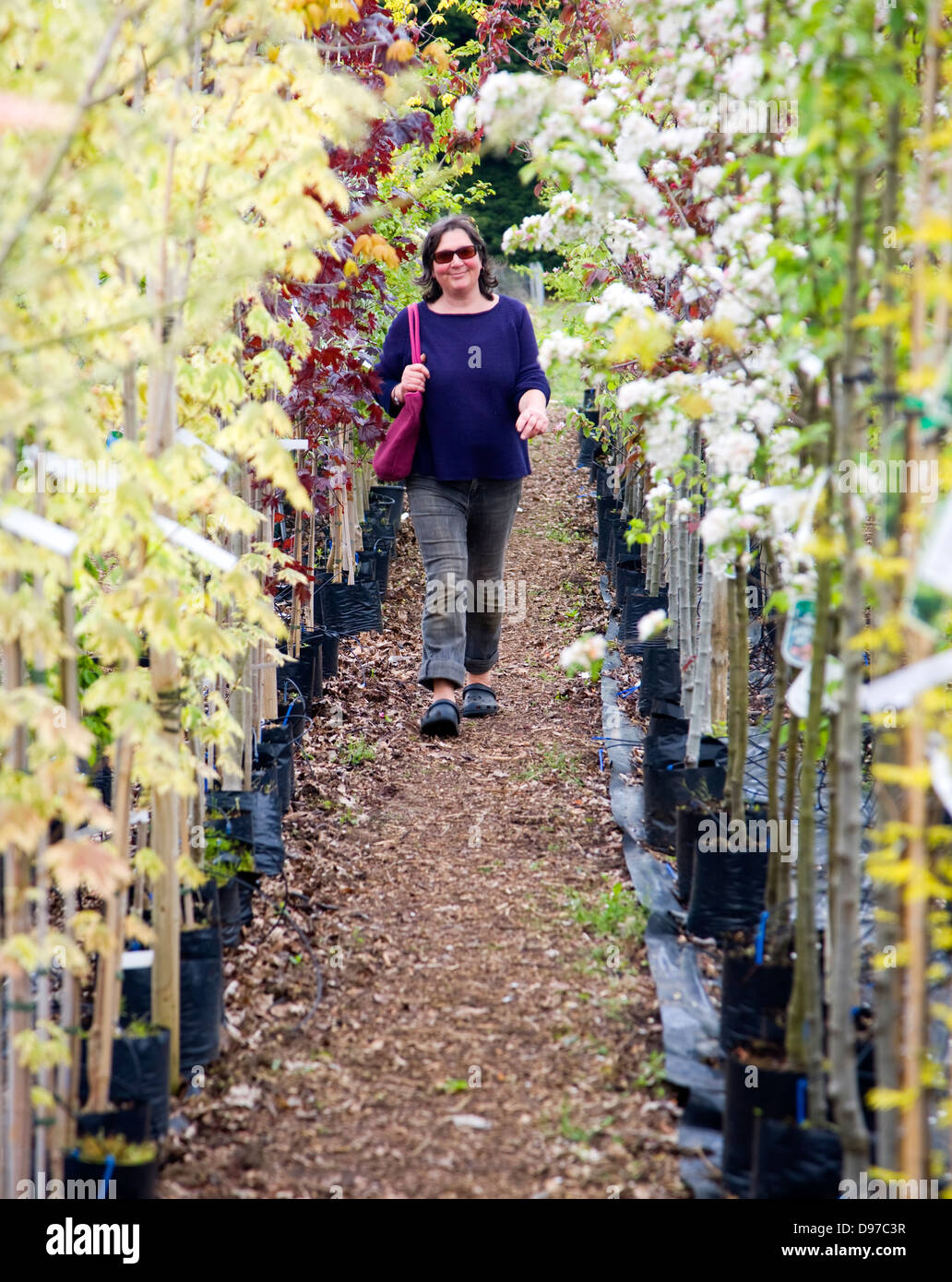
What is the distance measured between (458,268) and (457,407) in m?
0.55

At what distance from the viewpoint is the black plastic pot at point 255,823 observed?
378cm

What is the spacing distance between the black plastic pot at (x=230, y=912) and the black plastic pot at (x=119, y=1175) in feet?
3.57

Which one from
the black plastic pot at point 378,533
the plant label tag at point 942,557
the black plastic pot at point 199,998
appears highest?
the black plastic pot at point 378,533

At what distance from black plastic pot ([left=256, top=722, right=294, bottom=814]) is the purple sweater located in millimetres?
1256

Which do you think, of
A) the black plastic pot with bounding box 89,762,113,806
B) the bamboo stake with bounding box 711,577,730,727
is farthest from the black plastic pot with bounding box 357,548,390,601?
the black plastic pot with bounding box 89,762,113,806

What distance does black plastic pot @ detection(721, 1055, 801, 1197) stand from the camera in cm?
234

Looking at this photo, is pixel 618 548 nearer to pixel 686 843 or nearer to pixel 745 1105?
pixel 686 843

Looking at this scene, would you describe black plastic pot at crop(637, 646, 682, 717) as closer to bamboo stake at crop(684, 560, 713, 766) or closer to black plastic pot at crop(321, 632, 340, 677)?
bamboo stake at crop(684, 560, 713, 766)

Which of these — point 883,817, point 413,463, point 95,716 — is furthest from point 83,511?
point 413,463

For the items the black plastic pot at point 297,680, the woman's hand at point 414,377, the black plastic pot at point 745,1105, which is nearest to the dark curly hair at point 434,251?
the woman's hand at point 414,377

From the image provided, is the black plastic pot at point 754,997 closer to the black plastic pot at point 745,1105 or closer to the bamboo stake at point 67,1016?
the black plastic pot at point 745,1105

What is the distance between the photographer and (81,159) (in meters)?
2.21

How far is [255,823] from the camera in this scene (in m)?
3.94

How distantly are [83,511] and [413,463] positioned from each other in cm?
275
